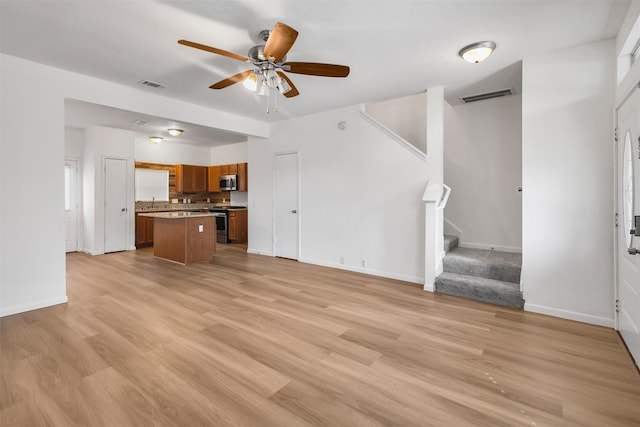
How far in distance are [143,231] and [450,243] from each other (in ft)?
23.1

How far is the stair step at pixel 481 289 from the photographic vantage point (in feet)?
11.4

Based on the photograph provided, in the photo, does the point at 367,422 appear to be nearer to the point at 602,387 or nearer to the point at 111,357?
the point at 602,387

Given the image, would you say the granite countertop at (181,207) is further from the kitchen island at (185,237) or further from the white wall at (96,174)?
→ the kitchen island at (185,237)

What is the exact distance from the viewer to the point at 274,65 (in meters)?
2.76

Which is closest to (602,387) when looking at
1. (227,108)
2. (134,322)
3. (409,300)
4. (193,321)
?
(409,300)

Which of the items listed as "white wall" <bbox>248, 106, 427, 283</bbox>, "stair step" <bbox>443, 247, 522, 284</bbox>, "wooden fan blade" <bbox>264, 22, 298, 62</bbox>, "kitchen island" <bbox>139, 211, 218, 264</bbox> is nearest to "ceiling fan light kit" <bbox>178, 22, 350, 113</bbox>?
"wooden fan blade" <bbox>264, 22, 298, 62</bbox>

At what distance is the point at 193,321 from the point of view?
308 centimetres

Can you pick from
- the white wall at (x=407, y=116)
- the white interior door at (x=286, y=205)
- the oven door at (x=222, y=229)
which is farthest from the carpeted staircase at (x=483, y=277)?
the oven door at (x=222, y=229)

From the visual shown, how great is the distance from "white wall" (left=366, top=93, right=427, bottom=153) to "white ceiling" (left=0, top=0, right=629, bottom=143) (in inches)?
52.6

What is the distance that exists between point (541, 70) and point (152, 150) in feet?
27.4

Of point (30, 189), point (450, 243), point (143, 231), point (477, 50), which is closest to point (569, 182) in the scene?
point (477, 50)

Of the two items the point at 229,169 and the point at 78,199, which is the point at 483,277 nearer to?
the point at 229,169

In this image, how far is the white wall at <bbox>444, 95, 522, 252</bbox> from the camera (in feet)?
15.5

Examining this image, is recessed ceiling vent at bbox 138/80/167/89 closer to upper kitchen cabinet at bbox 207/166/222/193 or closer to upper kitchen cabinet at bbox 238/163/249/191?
upper kitchen cabinet at bbox 238/163/249/191
